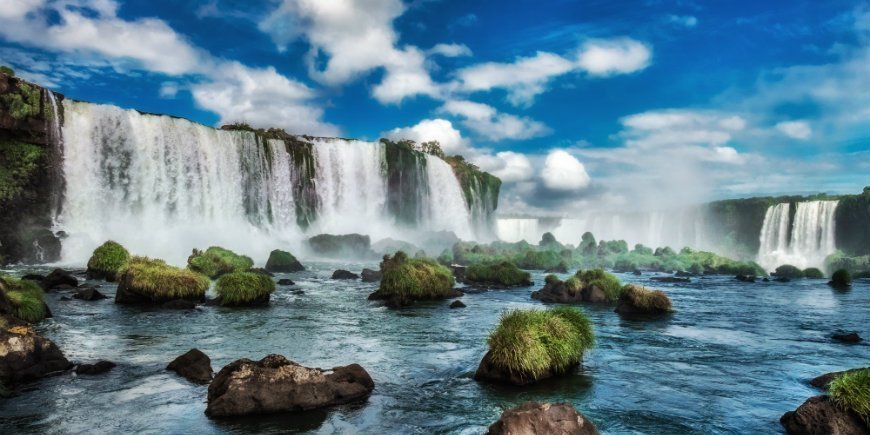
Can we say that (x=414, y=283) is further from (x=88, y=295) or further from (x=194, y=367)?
(x=194, y=367)

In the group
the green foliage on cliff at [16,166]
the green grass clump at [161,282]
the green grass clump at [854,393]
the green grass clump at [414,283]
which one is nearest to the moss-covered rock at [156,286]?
the green grass clump at [161,282]

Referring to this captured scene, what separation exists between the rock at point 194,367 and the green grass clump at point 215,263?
69.9ft

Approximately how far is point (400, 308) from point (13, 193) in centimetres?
3742

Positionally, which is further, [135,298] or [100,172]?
[100,172]

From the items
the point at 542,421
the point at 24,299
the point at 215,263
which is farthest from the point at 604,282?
the point at 24,299

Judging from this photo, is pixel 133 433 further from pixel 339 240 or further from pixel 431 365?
pixel 339 240

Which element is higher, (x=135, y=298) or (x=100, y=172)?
(x=100, y=172)

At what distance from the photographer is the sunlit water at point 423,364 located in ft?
31.4

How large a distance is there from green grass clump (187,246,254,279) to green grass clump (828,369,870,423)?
30391 mm

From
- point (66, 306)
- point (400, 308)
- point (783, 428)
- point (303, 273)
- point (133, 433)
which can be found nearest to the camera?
point (133, 433)

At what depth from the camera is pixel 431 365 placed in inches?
553

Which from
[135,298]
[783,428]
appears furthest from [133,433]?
[135,298]

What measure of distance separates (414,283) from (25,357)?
1739cm

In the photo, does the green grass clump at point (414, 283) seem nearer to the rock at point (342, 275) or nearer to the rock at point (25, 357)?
the rock at point (342, 275)
